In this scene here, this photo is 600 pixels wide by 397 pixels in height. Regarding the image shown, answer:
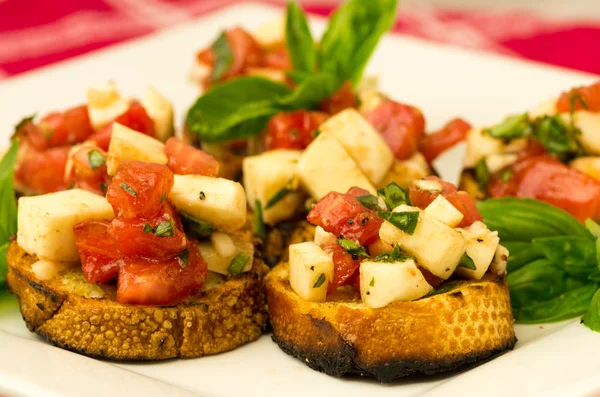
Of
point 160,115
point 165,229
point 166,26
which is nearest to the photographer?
point 165,229

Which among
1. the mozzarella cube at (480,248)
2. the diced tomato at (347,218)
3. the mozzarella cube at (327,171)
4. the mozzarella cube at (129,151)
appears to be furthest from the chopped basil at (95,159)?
the mozzarella cube at (480,248)

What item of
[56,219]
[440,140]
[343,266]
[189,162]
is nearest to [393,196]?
[343,266]

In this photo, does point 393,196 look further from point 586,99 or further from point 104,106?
point 104,106

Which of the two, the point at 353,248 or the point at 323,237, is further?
the point at 323,237

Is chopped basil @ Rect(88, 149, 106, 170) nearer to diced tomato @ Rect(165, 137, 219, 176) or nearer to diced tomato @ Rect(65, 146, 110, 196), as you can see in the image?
diced tomato @ Rect(65, 146, 110, 196)

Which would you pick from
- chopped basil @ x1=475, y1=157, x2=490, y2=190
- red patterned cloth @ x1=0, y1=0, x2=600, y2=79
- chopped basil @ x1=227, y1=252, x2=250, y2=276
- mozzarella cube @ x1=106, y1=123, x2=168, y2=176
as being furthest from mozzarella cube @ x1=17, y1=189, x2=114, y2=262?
red patterned cloth @ x1=0, y1=0, x2=600, y2=79

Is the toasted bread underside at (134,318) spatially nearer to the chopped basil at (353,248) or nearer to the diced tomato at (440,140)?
the chopped basil at (353,248)
